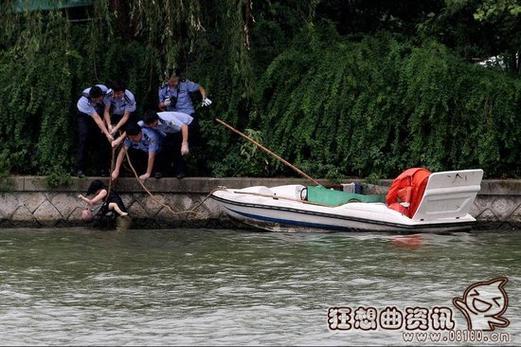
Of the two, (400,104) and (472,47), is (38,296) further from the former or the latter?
(472,47)

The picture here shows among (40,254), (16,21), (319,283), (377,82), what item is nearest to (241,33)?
(377,82)

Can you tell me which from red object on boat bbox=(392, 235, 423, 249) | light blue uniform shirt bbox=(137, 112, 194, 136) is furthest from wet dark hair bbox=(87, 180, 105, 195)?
red object on boat bbox=(392, 235, 423, 249)

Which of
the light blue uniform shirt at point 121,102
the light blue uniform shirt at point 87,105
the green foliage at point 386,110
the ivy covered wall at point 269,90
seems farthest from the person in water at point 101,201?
the green foliage at point 386,110

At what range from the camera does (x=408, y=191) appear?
1888 centimetres

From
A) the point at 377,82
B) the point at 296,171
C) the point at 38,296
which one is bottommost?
the point at 38,296

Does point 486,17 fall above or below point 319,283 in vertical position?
above

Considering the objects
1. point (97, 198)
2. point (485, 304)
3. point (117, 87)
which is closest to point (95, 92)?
point (117, 87)

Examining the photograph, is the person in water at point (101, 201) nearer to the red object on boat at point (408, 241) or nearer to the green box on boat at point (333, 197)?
the green box on boat at point (333, 197)

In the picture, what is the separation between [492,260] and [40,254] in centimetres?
589

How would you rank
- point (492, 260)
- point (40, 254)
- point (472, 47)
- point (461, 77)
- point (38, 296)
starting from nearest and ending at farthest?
point (38, 296)
point (492, 260)
point (40, 254)
point (461, 77)
point (472, 47)

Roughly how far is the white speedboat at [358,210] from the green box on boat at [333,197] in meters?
0.03

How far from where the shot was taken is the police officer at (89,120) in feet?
67.1

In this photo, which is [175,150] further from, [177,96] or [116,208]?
[116,208]

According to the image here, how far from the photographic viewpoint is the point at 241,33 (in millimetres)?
20703
